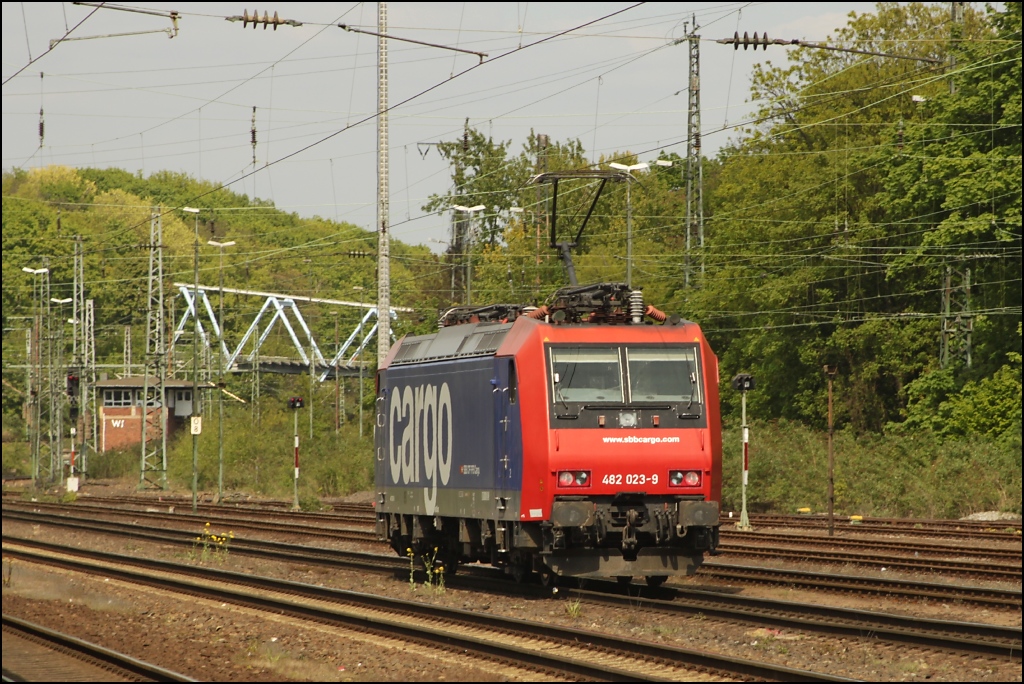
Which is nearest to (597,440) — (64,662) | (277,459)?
(64,662)

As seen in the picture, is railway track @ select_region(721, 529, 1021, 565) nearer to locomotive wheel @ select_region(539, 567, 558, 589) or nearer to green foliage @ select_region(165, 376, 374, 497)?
locomotive wheel @ select_region(539, 567, 558, 589)

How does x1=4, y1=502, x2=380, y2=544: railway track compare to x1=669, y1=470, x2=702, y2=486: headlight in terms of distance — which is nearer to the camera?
x1=669, y1=470, x2=702, y2=486: headlight

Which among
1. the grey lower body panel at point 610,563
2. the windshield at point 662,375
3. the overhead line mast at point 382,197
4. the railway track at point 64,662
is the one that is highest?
the overhead line mast at point 382,197

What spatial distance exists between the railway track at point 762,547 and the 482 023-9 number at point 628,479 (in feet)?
15.3

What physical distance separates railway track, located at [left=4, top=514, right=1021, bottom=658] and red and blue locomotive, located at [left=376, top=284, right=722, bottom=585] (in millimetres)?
492

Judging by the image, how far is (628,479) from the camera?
57.1 feet

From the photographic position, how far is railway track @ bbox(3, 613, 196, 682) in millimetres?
13367

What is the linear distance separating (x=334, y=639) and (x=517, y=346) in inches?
174

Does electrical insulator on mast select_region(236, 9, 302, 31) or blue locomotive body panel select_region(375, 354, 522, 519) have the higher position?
electrical insulator on mast select_region(236, 9, 302, 31)

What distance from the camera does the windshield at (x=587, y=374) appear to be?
57.6 feet

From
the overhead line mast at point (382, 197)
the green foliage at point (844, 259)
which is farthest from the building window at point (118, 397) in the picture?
the overhead line mast at point (382, 197)

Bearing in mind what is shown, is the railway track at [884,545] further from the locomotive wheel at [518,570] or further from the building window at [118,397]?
the building window at [118,397]

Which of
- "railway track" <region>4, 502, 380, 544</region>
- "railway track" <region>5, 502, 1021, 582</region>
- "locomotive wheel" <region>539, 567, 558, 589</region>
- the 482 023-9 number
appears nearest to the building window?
"railway track" <region>4, 502, 380, 544</region>

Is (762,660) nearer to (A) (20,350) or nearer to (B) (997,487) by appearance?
(B) (997,487)
